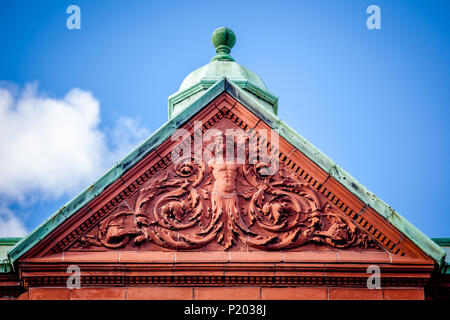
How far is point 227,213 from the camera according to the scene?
13.3 metres

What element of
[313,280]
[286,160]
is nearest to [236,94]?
[286,160]

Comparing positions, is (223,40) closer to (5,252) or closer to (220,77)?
(220,77)

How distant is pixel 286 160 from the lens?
1380cm

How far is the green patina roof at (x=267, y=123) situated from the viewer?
13.0m

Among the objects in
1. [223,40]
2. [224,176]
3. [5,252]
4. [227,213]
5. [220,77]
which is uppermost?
[223,40]

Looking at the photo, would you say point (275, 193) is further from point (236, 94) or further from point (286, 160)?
point (236, 94)

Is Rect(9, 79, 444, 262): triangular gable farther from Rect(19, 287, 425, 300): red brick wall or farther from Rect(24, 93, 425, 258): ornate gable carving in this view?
Rect(19, 287, 425, 300): red brick wall

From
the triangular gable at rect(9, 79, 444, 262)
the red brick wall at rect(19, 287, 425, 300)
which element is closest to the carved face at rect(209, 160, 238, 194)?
the triangular gable at rect(9, 79, 444, 262)

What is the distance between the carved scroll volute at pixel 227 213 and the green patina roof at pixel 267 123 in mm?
464

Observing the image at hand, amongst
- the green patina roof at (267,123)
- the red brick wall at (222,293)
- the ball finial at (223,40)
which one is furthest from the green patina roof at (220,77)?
the red brick wall at (222,293)

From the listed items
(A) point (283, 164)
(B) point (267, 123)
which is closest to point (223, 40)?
(B) point (267, 123)

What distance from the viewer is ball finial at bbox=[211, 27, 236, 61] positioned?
18.4 m

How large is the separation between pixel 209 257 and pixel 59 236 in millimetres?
2475

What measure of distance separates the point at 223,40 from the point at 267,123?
4933mm
